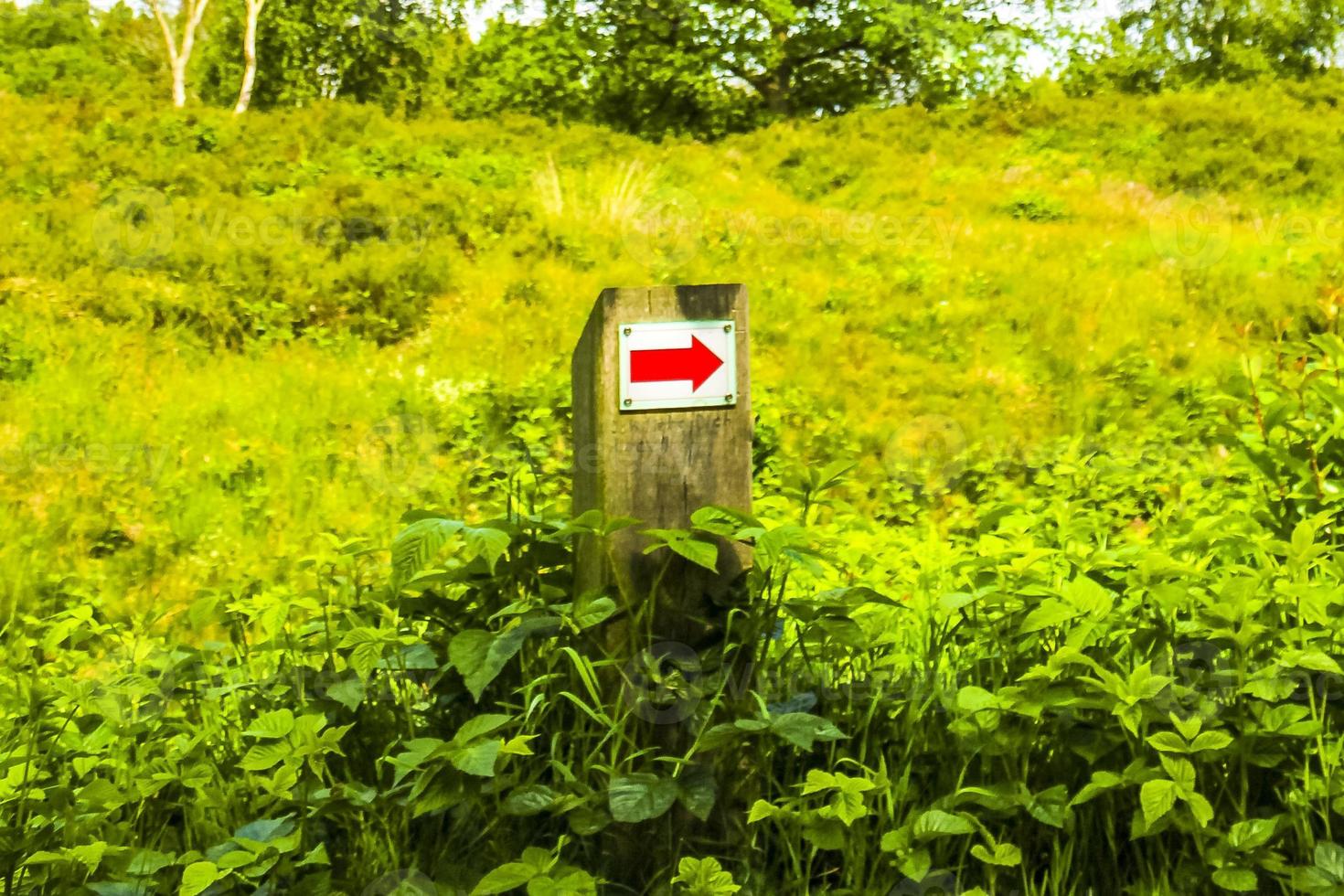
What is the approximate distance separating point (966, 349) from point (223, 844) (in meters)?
5.96

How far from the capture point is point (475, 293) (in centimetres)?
834

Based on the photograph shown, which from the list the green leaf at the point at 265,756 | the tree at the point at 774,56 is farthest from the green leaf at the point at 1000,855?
the tree at the point at 774,56

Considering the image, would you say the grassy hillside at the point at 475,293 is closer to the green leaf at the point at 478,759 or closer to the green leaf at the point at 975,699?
the green leaf at the point at 975,699

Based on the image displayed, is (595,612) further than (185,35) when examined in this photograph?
No

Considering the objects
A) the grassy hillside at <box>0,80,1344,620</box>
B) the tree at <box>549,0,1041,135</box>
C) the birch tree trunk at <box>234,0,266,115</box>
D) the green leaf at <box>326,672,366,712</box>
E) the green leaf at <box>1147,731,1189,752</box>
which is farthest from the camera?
the birch tree trunk at <box>234,0,266,115</box>

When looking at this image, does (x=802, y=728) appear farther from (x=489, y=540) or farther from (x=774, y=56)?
(x=774, y=56)

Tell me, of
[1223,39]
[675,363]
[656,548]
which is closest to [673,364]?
[675,363]

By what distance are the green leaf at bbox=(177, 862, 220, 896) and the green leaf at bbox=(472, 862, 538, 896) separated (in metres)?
0.46

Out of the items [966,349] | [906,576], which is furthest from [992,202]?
[906,576]

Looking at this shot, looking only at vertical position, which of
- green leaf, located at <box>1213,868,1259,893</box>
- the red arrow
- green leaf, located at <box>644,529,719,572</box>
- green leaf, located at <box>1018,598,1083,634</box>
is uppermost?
the red arrow

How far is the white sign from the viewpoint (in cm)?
210

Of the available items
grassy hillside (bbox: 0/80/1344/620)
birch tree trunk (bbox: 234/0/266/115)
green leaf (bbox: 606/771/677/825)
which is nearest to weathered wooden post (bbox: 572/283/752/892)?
green leaf (bbox: 606/771/677/825)

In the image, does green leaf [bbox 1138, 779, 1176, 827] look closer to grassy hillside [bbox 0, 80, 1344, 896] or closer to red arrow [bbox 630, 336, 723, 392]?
grassy hillside [bbox 0, 80, 1344, 896]

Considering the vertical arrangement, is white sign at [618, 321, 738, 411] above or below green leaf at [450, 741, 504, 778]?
Result: above
